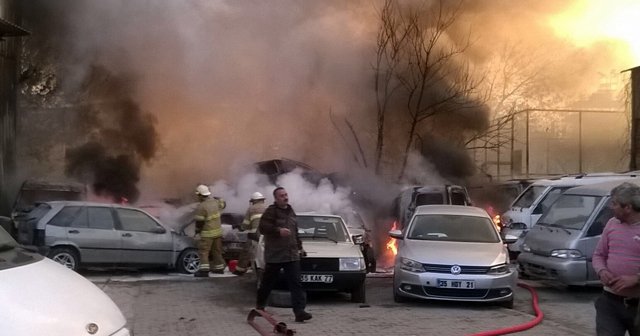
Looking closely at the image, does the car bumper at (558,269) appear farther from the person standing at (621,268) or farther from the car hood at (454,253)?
the person standing at (621,268)

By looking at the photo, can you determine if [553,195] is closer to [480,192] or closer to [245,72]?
[480,192]

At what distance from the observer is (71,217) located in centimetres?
1117

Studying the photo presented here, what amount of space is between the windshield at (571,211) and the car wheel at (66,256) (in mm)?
7620

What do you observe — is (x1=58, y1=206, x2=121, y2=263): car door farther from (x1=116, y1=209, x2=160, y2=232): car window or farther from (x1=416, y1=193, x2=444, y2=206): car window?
A: (x1=416, y1=193, x2=444, y2=206): car window

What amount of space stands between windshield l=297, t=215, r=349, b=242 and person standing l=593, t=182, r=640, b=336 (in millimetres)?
5577

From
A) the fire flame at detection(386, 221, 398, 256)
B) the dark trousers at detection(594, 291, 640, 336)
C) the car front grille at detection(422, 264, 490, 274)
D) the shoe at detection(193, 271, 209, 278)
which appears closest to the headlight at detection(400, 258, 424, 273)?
the car front grille at detection(422, 264, 490, 274)

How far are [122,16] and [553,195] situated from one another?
1084 cm

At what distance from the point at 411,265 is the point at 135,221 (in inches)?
207

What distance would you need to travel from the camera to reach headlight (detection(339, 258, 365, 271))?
28.9ft

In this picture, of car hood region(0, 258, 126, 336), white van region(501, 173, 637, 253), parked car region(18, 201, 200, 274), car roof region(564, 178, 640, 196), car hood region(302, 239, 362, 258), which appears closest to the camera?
car hood region(0, 258, 126, 336)

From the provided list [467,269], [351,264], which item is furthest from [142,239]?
[467,269]

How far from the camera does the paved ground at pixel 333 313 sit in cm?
729

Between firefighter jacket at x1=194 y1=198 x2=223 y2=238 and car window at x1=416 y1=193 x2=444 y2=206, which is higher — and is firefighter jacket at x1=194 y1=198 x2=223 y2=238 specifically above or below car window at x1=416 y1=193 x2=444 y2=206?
below

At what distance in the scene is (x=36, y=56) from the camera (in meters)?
18.8
